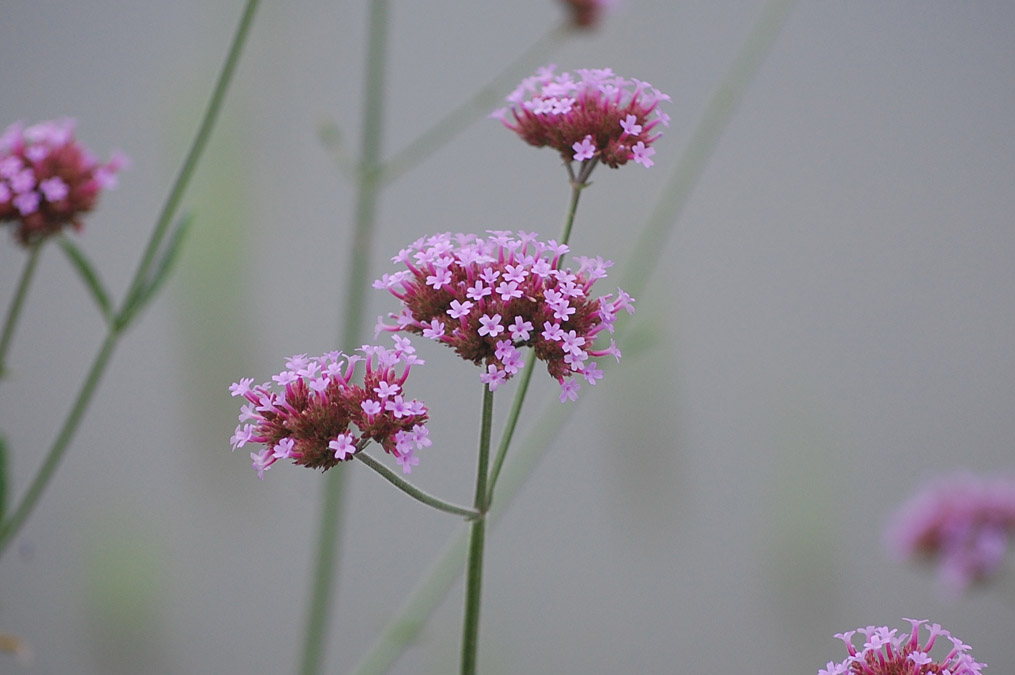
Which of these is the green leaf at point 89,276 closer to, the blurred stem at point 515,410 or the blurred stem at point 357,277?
the blurred stem at point 357,277

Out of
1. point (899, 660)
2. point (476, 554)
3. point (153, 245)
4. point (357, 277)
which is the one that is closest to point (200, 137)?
point (153, 245)

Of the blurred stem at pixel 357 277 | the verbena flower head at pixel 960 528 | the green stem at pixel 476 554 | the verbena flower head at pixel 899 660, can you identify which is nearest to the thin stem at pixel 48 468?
the blurred stem at pixel 357 277

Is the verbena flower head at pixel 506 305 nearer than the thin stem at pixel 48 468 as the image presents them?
Yes

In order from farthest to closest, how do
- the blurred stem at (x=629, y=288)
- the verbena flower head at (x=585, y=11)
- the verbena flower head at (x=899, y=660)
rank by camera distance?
the verbena flower head at (x=585, y=11), the blurred stem at (x=629, y=288), the verbena flower head at (x=899, y=660)

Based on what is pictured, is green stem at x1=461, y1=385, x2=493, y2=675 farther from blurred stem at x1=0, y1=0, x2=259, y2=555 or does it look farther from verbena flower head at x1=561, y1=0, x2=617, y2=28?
verbena flower head at x1=561, y1=0, x2=617, y2=28

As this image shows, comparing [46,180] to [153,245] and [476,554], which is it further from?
[476,554]

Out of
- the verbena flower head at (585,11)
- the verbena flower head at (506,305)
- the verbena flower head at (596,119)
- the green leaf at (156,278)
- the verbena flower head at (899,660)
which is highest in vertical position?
the verbena flower head at (585,11)

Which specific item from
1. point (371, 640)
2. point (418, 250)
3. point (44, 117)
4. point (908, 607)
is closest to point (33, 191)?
point (418, 250)

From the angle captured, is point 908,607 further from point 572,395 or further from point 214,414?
point 572,395
